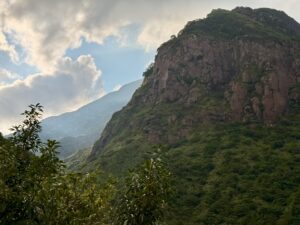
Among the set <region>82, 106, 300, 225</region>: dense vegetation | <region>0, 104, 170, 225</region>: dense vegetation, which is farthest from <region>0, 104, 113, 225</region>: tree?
<region>82, 106, 300, 225</region>: dense vegetation

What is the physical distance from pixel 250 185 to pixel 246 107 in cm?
5759

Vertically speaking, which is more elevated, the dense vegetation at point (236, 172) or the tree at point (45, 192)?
the tree at point (45, 192)

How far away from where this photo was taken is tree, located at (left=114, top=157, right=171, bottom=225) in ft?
115

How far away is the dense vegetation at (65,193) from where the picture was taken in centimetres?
3322

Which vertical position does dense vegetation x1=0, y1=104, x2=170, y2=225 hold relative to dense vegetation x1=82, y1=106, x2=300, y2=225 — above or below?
above

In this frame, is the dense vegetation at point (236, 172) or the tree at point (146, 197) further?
the dense vegetation at point (236, 172)

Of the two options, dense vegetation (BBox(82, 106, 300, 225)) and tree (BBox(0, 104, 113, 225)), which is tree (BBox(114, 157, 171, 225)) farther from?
dense vegetation (BBox(82, 106, 300, 225))

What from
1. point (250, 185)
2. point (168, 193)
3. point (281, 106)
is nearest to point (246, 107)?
point (281, 106)

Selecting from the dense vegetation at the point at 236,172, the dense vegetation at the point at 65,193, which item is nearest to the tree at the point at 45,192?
the dense vegetation at the point at 65,193

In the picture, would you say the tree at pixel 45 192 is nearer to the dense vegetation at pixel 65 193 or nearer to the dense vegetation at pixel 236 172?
the dense vegetation at pixel 65 193

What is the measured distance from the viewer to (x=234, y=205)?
136875 millimetres

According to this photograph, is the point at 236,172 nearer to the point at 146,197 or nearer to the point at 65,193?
the point at 146,197

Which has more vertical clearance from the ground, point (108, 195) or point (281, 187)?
point (108, 195)

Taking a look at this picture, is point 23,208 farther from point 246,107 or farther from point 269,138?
point 246,107
